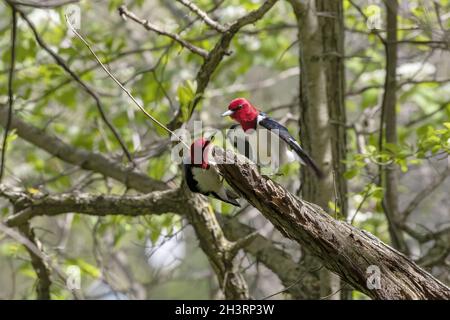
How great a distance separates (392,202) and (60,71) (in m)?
2.64

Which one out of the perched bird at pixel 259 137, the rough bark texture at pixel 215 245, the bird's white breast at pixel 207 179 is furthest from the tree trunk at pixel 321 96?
the bird's white breast at pixel 207 179

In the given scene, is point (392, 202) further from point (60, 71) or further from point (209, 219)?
point (60, 71)

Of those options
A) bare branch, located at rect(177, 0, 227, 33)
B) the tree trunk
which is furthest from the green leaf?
the tree trunk

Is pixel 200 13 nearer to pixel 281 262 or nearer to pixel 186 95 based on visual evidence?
pixel 186 95

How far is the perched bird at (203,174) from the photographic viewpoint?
3375 millimetres

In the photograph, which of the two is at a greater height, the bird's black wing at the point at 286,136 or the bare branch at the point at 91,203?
the bird's black wing at the point at 286,136

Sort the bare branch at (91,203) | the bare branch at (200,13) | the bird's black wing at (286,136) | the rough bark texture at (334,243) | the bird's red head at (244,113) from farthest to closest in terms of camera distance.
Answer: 1. the bare branch at (91,203)
2. the bird's red head at (244,113)
3. the bird's black wing at (286,136)
4. the bare branch at (200,13)
5. the rough bark texture at (334,243)

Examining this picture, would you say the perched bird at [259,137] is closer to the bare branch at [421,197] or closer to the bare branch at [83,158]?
the bare branch at [83,158]

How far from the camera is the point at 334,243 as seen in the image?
266 centimetres

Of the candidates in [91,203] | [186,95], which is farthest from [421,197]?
[91,203]

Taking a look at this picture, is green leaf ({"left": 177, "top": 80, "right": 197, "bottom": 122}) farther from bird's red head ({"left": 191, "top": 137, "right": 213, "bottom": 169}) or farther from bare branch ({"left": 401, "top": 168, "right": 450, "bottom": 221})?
bare branch ({"left": 401, "top": 168, "right": 450, "bottom": 221})

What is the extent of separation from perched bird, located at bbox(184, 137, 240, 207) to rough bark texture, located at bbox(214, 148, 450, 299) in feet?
2.17

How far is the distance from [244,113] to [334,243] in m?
1.50
